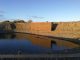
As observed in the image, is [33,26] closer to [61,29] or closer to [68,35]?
[61,29]

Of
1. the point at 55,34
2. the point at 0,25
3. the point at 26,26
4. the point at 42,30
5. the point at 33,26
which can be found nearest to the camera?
the point at 55,34

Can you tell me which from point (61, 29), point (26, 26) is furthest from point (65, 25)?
point (26, 26)

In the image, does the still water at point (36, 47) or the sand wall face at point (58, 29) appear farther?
the sand wall face at point (58, 29)

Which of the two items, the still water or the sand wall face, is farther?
the sand wall face

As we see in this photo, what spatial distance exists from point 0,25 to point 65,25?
1661 inches

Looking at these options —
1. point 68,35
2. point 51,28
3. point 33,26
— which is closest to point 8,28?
point 33,26

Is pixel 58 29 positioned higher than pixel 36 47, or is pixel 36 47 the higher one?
pixel 58 29

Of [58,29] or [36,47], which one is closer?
[36,47]

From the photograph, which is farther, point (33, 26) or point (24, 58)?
point (33, 26)

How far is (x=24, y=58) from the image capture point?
563 inches

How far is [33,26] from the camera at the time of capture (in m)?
73.0

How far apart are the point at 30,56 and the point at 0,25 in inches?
3043

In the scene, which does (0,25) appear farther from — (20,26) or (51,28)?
(51,28)

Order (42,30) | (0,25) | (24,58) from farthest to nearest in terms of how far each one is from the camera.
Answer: (0,25) < (42,30) < (24,58)
